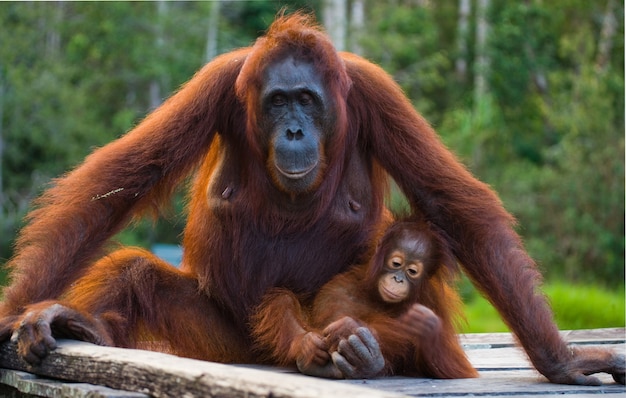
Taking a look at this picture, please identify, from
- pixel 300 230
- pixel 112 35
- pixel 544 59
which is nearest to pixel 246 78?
pixel 300 230

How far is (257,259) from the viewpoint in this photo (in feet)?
13.2

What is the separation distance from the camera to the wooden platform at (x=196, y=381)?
2.44 m

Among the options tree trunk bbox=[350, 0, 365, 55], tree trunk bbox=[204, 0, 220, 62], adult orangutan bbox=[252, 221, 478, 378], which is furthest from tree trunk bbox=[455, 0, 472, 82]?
adult orangutan bbox=[252, 221, 478, 378]

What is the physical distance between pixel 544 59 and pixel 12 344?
16.1 m

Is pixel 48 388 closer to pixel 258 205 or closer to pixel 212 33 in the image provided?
pixel 258 205

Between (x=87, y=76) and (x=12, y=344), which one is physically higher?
(x=12, y=344)

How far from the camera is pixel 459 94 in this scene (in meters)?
21.3

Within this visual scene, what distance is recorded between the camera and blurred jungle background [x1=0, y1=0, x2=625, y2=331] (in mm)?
12469

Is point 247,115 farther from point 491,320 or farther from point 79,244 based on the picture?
point 491,320

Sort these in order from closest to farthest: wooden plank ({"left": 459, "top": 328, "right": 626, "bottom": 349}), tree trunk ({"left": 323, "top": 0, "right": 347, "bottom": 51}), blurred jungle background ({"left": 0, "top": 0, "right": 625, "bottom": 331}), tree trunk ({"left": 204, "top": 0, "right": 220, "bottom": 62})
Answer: wooden plank ({"left": 459, "top": 328, "right": 626, "bottom": 349}), blurred jungle background ({"left": 0, "top": 0, "right": 625, "bottom": 331}), tree trunk ({"left": 204, "top": 0, "right": 220, "bottom": 62}), tree trunk ({"left": 323, "top": 0, "right": 347, "bottom": 51})

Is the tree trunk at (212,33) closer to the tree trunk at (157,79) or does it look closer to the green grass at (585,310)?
the tree trunk at (157,79)

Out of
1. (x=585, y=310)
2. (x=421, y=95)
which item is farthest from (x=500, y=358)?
(x=421, y=95)

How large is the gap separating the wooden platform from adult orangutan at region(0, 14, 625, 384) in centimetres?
22

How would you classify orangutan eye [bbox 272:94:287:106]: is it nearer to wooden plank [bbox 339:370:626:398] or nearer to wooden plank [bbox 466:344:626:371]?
wooden plank [bbox 339:370:626:398]
